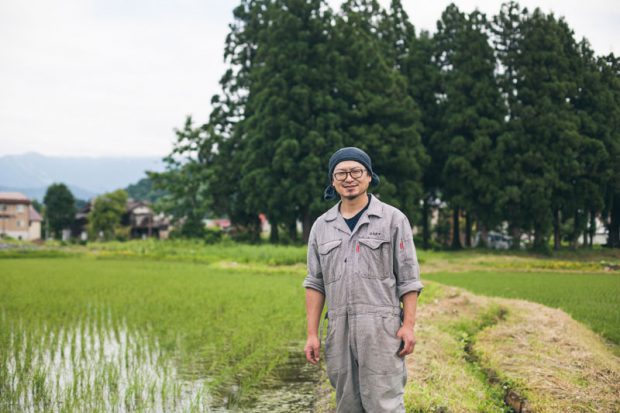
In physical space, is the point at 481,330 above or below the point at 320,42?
below

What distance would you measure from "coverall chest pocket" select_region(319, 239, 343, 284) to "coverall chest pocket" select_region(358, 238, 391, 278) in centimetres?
11

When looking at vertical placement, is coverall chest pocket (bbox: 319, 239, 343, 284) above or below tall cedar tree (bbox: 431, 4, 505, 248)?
below

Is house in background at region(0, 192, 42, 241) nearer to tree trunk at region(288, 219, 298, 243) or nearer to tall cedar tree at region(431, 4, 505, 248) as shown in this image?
tree trunk at region(288, 219, 298, 243)

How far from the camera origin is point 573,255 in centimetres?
1984

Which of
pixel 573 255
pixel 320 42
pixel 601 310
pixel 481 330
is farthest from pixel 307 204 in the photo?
pixel 481 330

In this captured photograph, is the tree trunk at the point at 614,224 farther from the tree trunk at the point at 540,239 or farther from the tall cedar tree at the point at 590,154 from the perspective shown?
the tree trunk at the point at 540,239

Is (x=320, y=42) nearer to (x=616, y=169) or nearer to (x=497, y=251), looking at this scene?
(x=497, y=251)

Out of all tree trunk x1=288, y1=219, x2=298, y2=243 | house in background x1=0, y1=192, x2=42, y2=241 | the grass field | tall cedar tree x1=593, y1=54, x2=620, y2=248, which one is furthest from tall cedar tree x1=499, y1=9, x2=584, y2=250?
house in background x1=0, y1=192, x2=42, y2=241

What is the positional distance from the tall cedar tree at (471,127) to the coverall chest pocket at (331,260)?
79.6ft

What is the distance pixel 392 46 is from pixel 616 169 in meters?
17.6

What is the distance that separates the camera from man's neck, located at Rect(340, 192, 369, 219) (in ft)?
9.51

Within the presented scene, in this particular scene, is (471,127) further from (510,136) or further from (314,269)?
(314,269)

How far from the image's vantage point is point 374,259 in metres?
2.79

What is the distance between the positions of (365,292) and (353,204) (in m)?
0.41
